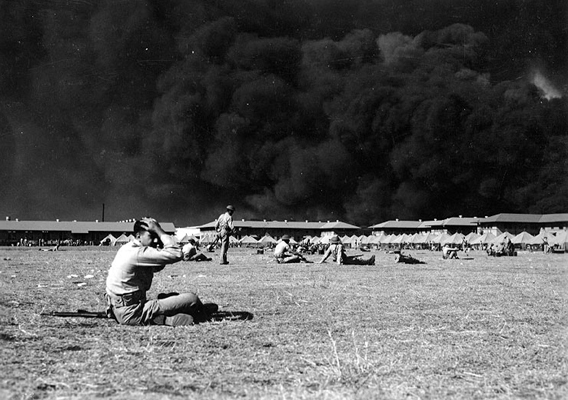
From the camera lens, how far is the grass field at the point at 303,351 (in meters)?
3.62

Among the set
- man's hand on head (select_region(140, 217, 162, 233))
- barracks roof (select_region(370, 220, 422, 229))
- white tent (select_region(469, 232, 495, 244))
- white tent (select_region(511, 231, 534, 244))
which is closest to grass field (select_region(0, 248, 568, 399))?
man's hand on head (select_region(140, 217, 162, 233))

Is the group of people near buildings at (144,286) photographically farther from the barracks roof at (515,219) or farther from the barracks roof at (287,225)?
the barracks roof at (287,225)

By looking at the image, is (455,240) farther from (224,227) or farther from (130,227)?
(130,227)

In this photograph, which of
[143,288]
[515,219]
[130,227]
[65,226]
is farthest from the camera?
[130,227]

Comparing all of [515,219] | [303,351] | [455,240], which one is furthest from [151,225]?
[515,219]

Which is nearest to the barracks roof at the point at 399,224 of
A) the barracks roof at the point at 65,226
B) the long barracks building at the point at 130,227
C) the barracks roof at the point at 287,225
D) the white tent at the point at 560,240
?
the long barracks building at the point at 130,227

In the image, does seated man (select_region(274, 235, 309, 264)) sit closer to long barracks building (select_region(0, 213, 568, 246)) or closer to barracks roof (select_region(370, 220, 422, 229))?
long barracks building (select_region(0, 213, 568, 246))

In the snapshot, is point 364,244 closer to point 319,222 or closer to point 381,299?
point 319,222

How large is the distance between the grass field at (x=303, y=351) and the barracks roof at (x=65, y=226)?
83.8m

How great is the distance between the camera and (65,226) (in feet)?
298

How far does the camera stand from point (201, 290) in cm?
998

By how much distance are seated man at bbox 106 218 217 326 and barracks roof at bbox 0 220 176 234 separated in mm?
84403

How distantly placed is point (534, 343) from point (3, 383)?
426 cm

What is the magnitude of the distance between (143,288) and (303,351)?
2264mm
